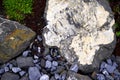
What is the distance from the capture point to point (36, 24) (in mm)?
5012

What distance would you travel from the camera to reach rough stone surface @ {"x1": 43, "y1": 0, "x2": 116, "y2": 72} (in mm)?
4672

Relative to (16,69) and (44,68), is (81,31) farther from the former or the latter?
(16,69)

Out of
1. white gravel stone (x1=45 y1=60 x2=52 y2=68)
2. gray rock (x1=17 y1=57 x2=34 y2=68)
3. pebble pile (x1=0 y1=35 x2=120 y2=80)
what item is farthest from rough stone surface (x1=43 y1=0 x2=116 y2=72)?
gray rock (x1=17 y1=57 x2=34 y2=68)

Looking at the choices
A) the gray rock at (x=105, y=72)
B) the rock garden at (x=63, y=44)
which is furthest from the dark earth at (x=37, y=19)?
the gray rock at (x=105, y=72)

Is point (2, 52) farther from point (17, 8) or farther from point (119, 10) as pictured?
point (119, 10)

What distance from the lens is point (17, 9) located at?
4.99 metres

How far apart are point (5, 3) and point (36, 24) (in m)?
0.70

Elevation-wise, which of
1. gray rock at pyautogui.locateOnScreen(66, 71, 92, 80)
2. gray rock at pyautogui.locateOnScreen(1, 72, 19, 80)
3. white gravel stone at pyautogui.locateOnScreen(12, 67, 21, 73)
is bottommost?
gray rock at pyautogui.locateOnScreen(1, 72, 19, 80)

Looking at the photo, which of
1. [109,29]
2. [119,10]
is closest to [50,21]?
[109,29]

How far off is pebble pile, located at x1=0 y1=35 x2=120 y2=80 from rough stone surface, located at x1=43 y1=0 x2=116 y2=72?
0.13 metres

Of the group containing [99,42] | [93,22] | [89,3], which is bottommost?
[99,42]

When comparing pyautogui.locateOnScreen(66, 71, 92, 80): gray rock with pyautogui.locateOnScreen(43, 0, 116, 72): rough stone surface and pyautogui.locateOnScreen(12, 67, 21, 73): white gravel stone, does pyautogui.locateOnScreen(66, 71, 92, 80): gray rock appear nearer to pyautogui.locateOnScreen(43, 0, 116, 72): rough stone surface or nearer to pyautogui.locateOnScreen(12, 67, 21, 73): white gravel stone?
pyautogui.locateOnScreen(43, 0, 116, 72): rough stone surface

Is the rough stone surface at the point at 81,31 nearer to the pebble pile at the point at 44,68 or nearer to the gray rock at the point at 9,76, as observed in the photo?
the pebble pile at the point at 44,68

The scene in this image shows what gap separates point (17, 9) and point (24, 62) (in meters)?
1.02
